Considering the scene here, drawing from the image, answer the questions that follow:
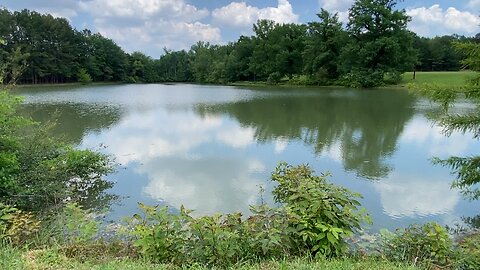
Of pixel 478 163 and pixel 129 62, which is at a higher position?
pixel 129 62

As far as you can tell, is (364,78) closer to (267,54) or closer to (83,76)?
(267,54)

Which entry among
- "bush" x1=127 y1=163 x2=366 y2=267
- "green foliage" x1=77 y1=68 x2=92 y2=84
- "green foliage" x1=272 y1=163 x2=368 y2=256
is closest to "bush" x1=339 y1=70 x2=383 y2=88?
"green foliage" x1=272 y1=163 x2=368 y2=256

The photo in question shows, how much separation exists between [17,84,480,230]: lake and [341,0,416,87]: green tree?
2170 cm

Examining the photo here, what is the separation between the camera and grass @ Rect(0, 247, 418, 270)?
10.1ft

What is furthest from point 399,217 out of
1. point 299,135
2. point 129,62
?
point 129,62

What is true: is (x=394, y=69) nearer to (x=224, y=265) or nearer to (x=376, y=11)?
(x=376, y=11)

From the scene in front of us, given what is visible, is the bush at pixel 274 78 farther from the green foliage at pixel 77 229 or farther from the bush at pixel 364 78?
the green foliage at pixel 77 229

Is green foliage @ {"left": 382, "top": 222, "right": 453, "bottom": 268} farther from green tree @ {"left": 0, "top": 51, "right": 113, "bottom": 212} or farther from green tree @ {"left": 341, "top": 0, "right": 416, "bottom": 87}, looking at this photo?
green tree @ {"left": 341, "top": 0, "right": 416, "bottom": 87}

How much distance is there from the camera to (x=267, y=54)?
56250 mm

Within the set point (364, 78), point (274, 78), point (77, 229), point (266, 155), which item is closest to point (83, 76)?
point (274, 78)

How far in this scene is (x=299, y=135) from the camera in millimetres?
13172

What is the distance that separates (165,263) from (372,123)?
14.2m

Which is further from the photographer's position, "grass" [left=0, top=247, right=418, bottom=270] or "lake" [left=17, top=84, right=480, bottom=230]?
"lake" [left=17, top=84, right=480, bottom=230]

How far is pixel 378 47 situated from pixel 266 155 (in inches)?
1342
